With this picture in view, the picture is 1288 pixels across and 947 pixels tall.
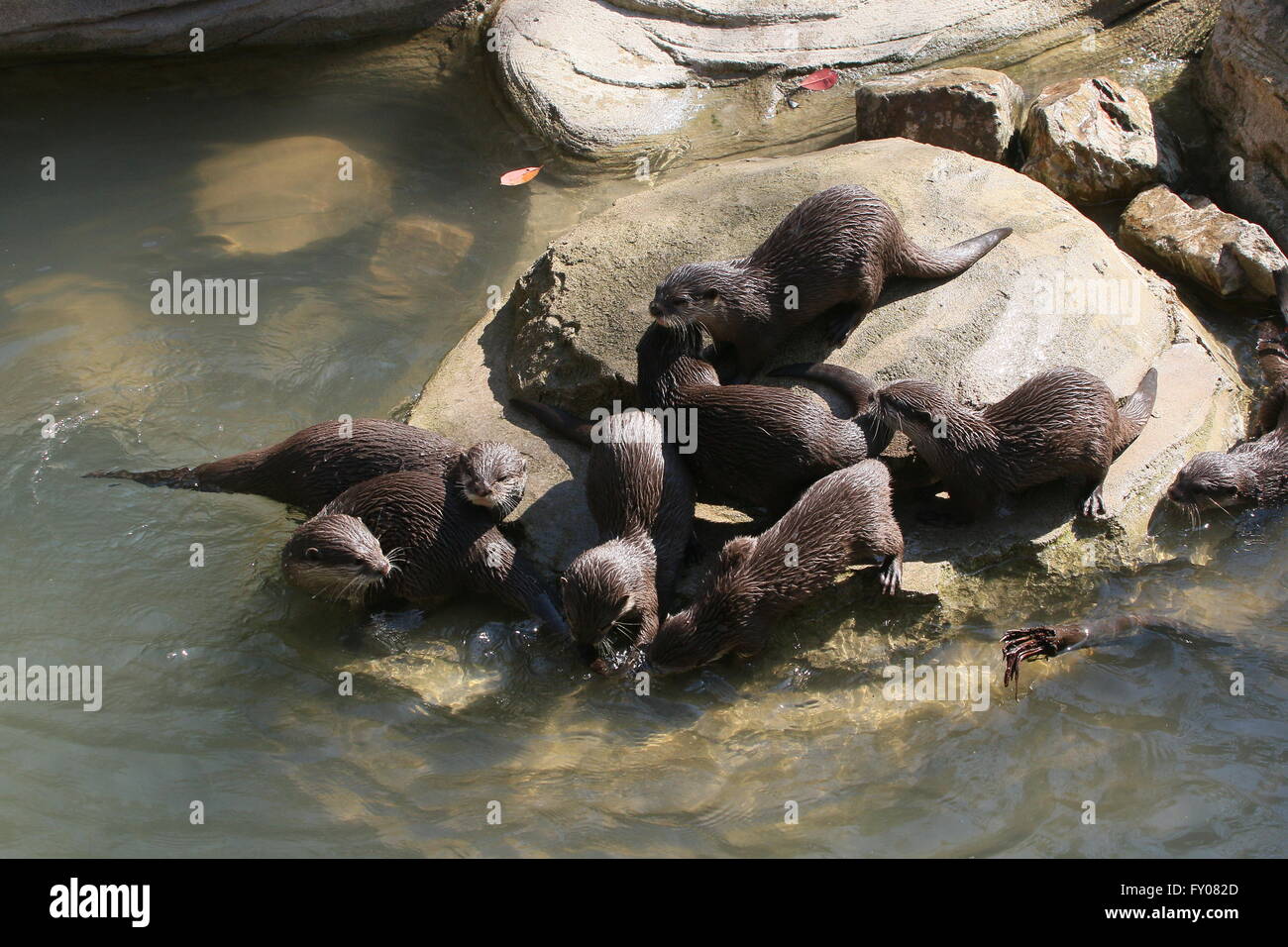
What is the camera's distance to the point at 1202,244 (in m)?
4.75

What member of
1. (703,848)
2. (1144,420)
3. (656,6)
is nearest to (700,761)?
(703,848)

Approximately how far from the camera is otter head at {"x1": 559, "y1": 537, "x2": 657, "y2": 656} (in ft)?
10.6

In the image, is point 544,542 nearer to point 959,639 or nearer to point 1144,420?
point 959,639

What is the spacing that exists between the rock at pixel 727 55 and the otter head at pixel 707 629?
3403 millimetres

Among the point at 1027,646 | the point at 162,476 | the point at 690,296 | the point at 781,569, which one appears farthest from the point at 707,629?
the point at 162,476

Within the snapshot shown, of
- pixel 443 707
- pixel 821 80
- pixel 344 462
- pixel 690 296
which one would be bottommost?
pixel 443 707

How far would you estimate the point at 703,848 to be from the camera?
9.61 ft

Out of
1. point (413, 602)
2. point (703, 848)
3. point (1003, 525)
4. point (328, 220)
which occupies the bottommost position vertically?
point (703, 848)

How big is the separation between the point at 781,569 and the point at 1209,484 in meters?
1.47

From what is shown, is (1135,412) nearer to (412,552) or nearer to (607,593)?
(607,593)

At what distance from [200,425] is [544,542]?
1.68 m

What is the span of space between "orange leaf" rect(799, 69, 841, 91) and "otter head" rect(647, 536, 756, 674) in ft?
13.2

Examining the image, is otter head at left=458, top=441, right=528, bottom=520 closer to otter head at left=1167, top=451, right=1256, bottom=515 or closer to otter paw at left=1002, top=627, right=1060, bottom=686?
otter paw at left=1002, top=627, right=1060, bottom=686

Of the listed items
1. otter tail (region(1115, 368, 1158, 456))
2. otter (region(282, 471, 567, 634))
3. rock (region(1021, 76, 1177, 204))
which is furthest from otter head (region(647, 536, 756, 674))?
rock (region(1021, 76, 1177, 204))
